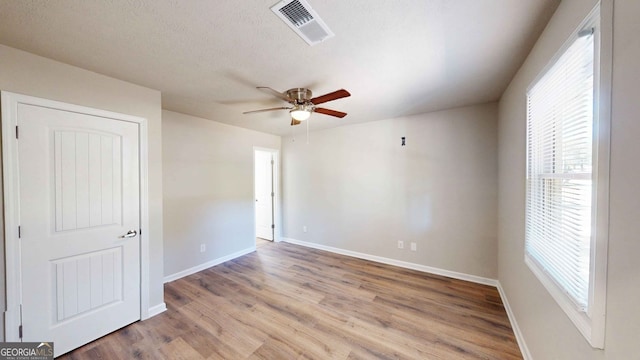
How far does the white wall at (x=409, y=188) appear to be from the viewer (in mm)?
2924

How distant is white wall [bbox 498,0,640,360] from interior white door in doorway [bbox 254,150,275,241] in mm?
4204

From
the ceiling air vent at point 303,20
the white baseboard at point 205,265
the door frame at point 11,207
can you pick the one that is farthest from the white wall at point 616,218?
the white baseboard at point 205,265

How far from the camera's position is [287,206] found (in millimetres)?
4898

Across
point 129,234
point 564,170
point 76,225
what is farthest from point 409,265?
point 76,225

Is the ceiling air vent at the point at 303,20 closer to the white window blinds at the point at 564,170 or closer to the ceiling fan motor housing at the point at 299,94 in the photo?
the ceiling fan motor housing at the point at 299,94

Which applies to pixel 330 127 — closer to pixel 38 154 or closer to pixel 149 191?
pixel 149 191

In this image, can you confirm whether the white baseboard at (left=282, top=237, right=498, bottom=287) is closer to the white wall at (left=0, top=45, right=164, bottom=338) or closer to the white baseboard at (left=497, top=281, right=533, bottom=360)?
the white baseboard at (left=497, top=281, right=533, bottom=360)

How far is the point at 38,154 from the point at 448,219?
14.4ft

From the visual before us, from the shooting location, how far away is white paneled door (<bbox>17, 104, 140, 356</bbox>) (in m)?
1.70

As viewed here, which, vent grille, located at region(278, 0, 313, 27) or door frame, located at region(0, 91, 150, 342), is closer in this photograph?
vent grille, located at region(278, 0, 313, 27)

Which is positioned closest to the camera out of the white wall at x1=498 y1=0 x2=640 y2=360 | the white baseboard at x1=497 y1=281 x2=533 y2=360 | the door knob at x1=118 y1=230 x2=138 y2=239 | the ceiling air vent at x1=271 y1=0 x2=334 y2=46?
the white wall at x1=498 y1=0 x2=640 y2=360

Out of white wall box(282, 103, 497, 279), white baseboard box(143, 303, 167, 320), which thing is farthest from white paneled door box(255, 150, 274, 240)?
white baseboard box(143, 303, 167, 320)

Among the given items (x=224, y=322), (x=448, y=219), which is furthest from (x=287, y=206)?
(x=448, y=219)

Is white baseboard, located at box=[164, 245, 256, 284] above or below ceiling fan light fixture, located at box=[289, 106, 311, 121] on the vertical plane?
below
